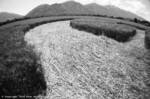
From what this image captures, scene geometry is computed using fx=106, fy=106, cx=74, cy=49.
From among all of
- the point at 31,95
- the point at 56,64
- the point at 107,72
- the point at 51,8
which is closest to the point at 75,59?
the point at 56,64

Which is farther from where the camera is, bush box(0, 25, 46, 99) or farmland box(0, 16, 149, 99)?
farmland box(0, 16, 149, 99)

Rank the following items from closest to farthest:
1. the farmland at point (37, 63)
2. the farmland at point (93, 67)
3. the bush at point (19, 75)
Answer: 1. the bush at point (19, 75)
2. the farmland at point (37, 63)
3. the farmland at point (93, 67)

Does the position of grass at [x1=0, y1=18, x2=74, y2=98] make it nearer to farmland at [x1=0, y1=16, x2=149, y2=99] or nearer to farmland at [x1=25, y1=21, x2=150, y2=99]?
farmland at [x1=0, y1=16, x2=149, y2=99]

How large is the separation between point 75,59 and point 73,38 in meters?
3.48

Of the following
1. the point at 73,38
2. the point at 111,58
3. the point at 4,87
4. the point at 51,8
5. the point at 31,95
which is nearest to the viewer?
the point at 4,87

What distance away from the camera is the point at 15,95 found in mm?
4734

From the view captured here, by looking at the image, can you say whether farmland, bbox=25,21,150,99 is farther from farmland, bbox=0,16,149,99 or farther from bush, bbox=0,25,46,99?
bush, bbox=0,25,46,99

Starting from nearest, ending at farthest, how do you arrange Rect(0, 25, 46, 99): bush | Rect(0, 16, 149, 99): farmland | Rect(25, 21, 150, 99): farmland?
Rect(0, 25, 46, 99): bush, Rect(0, 16, 149, 99): farmland, Rect(25, 21, 150, 99): farmland

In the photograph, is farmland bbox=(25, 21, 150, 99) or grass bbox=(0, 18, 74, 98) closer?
grass bbox=(0, 18, 74, 98)

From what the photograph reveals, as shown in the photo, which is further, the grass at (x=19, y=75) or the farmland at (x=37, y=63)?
the farmland at (x=37, y=63)

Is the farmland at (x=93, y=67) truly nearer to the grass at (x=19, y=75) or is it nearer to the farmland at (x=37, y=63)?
the farmland at (x=37, y=63)

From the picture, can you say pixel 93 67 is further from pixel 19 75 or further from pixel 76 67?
pixel 19 75

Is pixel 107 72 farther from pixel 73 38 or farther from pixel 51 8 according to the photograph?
pixel 51 8

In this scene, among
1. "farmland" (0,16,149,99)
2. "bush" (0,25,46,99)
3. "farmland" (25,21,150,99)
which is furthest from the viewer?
"farmland" (25,21,150,99)
